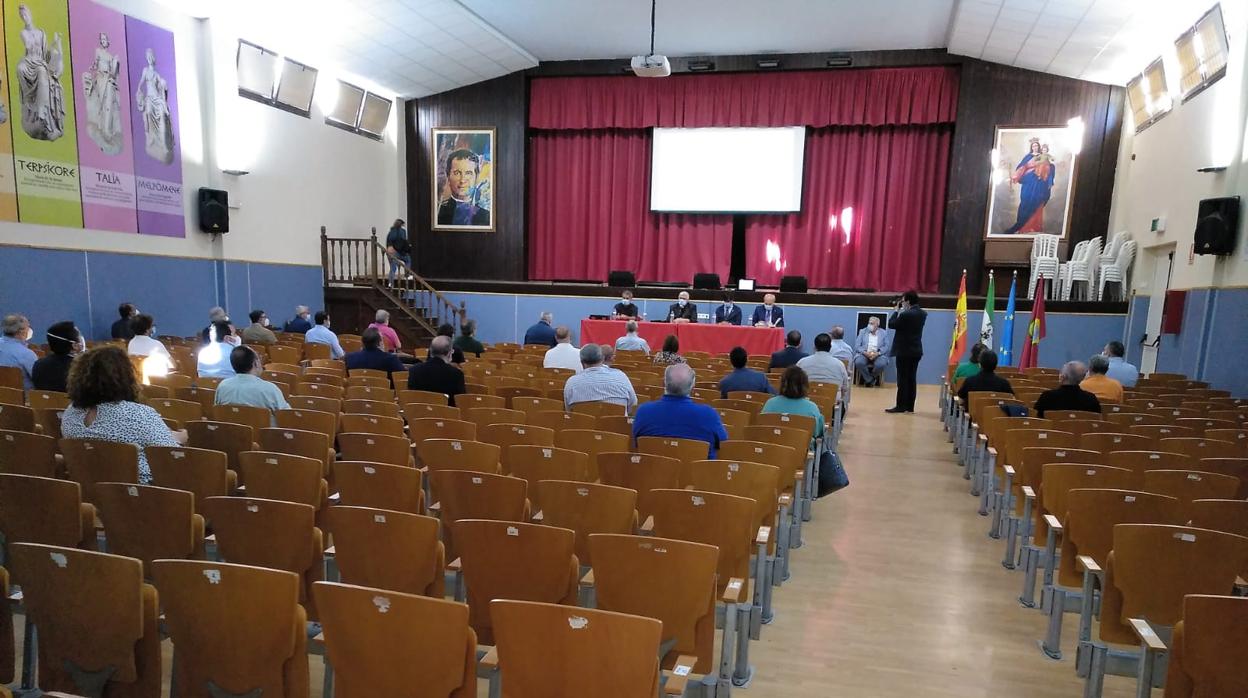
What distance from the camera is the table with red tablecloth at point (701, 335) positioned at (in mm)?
10617

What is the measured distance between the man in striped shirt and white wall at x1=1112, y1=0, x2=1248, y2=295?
7.68 meters

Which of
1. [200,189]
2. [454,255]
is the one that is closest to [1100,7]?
[454,255]

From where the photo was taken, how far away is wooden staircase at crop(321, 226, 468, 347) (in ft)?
41.9

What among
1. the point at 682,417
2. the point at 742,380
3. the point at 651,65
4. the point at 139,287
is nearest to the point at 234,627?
the point at 682,417

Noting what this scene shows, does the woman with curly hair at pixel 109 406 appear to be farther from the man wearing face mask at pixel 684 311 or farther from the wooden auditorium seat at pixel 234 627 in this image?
the man wearing face mask at pixel 684 311

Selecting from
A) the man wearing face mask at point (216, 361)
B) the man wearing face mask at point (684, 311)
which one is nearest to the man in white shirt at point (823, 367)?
the man wearing face mask at point (684, 311)

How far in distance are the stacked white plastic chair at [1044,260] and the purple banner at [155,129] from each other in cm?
1428

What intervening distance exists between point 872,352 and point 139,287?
1129cm

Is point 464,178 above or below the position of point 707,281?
above

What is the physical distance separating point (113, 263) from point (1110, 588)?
11.3 metres

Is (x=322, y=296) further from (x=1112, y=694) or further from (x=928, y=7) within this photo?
(x=1112, y=694)

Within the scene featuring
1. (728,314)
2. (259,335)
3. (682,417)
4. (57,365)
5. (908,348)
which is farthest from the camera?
(728,314)

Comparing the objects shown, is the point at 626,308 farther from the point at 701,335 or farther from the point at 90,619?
the point at 90,619

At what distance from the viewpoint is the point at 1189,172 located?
9328 mm
